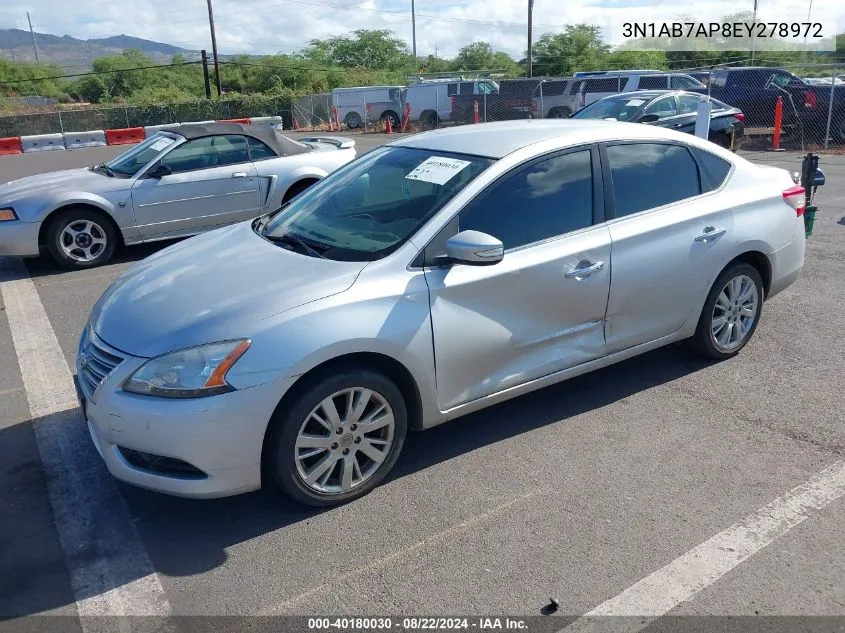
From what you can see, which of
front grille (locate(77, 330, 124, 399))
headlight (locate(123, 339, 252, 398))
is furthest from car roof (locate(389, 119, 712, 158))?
front grille (locate(77, 330, 124, 399))

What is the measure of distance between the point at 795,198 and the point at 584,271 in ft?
6.78

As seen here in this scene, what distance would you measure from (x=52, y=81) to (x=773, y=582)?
235 ft

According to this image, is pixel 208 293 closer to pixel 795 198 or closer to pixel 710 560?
pixel 710 560

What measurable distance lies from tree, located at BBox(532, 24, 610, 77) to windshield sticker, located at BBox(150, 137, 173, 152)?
44922 mm

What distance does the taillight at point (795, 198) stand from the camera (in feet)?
16.6

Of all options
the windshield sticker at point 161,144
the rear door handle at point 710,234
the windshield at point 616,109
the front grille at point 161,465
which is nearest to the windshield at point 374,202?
the front grille at point 161,465

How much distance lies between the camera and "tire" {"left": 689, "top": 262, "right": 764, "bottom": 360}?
4770mm

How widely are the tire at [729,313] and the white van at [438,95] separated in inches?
876

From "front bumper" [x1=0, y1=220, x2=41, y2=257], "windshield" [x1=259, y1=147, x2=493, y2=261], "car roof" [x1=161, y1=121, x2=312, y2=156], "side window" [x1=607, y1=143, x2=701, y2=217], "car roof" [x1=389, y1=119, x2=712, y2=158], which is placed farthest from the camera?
"car roof" [x1=161, y1=121, x2=312, y2=156]

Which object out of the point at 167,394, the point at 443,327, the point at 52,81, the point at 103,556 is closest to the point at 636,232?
the point at 443,327

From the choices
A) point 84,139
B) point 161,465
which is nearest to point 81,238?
point 161,465

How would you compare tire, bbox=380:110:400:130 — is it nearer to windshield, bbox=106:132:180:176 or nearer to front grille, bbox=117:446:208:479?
windshield, bbox=106:132:180:176

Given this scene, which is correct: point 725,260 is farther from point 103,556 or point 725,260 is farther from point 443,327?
point 103,556

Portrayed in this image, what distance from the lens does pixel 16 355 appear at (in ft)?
18.5
